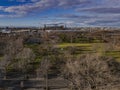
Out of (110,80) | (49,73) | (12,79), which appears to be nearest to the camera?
(110,80)

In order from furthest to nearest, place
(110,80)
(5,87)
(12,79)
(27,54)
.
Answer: (27,54) < (12,79) < (5,87) < (110,80)

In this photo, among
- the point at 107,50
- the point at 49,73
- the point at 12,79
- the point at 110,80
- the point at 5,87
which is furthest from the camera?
the point at 107,50

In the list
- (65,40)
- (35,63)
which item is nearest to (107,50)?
(35,63)

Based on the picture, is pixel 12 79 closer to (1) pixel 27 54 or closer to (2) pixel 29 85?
(2) pixel 29 85

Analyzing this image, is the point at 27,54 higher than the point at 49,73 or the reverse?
higher

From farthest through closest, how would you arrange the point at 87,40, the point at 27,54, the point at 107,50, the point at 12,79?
the point at 87,40
the point at 107,50
the point at 27,54
the point at 12,79

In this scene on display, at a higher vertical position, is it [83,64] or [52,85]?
[83,64]

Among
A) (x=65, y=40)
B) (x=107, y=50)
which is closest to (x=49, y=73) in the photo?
(x=107, y=50)

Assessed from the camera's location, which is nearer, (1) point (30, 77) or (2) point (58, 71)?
(1) point (30, 77)

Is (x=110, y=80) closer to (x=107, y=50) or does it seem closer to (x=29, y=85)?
(x=29, y=85)
